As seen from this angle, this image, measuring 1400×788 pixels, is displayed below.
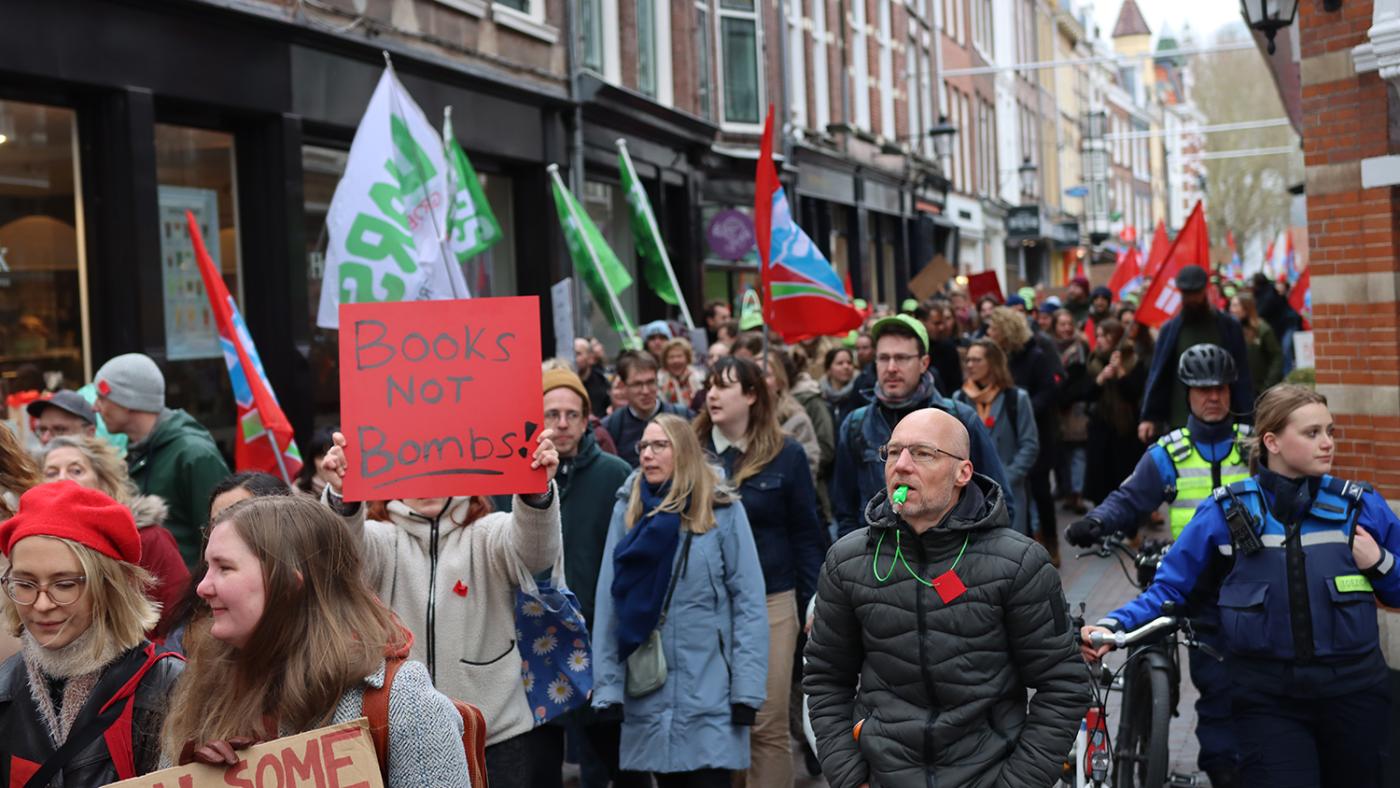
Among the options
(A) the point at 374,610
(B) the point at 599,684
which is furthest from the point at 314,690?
(B) the point at 599,684

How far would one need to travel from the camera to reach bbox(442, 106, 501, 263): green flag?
37.0ft

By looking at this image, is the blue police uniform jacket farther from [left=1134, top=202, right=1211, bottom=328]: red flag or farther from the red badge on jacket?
[left=1134, top=202, right=1211, bottom=328]: red flag

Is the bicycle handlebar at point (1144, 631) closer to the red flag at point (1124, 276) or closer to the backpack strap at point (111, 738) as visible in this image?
the backpack strap at point (111, 738)

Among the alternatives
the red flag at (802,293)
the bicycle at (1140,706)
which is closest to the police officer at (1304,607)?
the bicycle at (1140,706)

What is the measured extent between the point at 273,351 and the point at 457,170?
8.09 ft

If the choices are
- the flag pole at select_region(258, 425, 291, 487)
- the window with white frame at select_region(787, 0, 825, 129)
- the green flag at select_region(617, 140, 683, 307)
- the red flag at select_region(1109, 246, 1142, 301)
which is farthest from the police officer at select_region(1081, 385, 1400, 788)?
the window with white frame at select_region(787, 0, 825, 129)

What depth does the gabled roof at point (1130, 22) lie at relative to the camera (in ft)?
361

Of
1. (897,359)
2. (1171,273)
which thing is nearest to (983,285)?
(1171,273)

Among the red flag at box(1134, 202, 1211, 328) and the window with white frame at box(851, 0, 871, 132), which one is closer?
the red flag at box(1134, 202, 1211, 328)

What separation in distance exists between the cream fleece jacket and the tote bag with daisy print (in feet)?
0.36

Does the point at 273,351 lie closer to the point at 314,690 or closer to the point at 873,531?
the point at 873,531

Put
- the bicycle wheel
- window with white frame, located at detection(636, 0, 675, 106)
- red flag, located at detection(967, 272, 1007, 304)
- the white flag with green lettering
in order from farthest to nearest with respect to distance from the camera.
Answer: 1. window with white frame, located at detection(636, 0, 675, 106)
2. red flag, located at detection(967, 272, 1007, 304)
3. the white flag with green lettering
4. the bicycle wheel

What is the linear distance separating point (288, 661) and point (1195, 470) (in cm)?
470

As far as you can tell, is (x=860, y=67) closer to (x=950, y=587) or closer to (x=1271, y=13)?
(x=1271, y=13)
